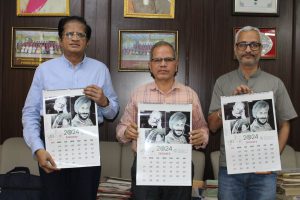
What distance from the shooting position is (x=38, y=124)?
2.04m

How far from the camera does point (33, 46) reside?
344 cm

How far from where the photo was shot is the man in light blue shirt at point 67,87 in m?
1.97

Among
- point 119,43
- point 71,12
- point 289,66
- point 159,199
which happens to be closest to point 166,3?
point 119,43

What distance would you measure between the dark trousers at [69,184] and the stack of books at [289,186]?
1323 mm

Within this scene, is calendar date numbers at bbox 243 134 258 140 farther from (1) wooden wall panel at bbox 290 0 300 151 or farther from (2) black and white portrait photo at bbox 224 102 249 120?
(1) wooden wall panel at bbox 290 0 300 151

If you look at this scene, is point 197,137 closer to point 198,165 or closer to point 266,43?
point 198,165

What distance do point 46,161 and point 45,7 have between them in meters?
1.90

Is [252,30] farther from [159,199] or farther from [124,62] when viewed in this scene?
[124,62]

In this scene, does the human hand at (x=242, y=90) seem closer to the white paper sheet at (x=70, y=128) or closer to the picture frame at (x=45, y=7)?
the white paper sheet at (x=70, y=128)

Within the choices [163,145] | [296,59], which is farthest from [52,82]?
[296,59]

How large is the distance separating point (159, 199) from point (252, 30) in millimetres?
Result: 1009

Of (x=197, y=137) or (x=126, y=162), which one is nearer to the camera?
(x=197, y=137)

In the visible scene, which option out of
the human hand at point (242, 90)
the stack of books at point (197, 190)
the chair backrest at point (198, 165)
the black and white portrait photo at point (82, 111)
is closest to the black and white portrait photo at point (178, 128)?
the human hand at point (242, 90)

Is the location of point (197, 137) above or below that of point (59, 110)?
below
